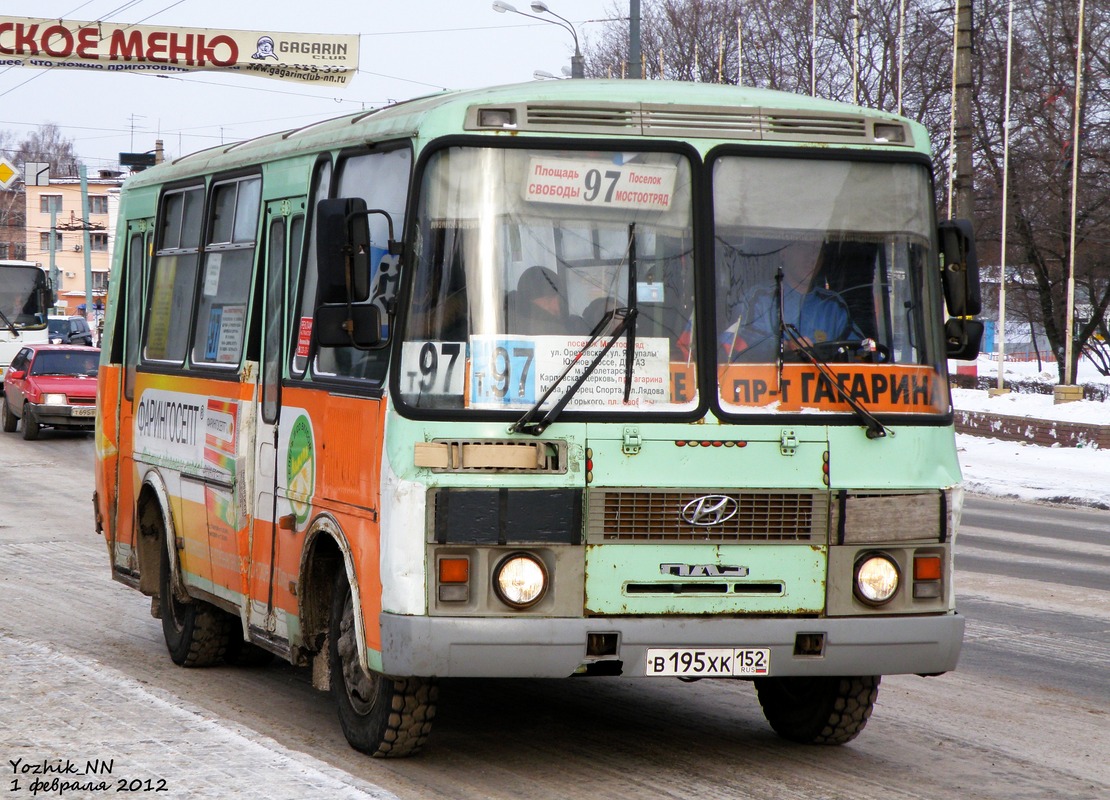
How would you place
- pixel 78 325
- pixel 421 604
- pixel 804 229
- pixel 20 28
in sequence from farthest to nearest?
pixel 78 325
pixel 20 28
pixel 804 229
pixel 421 604

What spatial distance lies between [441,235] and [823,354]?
5.06 ft

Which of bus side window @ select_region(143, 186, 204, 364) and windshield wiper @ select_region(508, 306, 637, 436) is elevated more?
bus side window @ select_region(143, 186, 204, 364)

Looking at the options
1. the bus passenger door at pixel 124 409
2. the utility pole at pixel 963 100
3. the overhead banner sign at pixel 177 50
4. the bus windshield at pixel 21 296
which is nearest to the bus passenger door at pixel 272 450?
the bus passenger door at pixel 124 409

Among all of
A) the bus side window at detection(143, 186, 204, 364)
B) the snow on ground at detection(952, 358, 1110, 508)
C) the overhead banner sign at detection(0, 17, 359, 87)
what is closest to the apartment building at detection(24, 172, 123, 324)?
the overhead banner sign at detection(0, 17, 359, 87)

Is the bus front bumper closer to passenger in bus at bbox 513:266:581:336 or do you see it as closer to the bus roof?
passenger in bus at bbox 513:266:581:336

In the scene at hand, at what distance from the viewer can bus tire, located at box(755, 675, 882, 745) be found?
280 inches

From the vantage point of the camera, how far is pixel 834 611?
21.3ft

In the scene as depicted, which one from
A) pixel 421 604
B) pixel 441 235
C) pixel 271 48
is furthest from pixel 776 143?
pixel 271 48

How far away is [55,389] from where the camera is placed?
28.9 meters

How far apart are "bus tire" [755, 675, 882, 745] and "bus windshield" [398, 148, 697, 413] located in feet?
5.08

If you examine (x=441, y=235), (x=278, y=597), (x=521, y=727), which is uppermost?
(x=441, y=235)

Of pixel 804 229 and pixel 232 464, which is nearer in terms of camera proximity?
pixel 804 229

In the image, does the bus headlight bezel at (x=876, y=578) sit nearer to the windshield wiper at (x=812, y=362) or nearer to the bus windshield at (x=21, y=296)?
the windshield wiper at (x=812, y=362)

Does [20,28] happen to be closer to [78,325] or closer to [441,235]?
[78,325]
